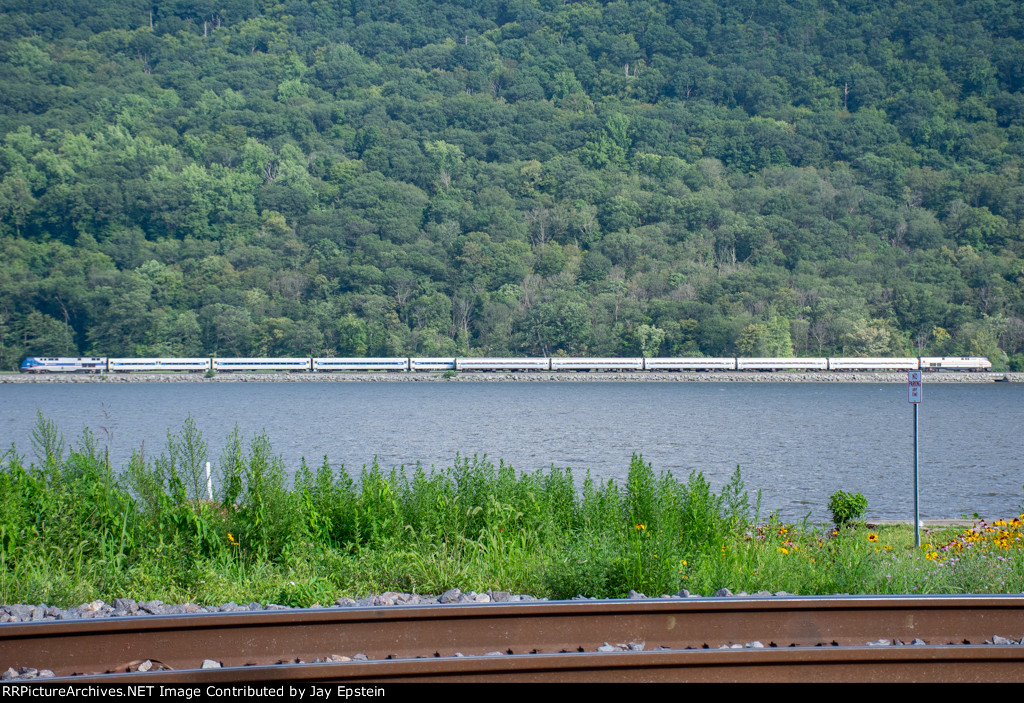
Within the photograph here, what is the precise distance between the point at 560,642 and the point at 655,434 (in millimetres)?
32440

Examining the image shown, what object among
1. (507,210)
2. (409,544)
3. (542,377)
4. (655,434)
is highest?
(507,210)

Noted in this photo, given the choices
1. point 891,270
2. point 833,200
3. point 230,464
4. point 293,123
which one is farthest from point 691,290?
point 230,464

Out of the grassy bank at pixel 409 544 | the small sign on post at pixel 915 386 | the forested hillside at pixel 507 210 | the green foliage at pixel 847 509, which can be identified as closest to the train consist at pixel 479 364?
the forested hillside at pixel 507 210

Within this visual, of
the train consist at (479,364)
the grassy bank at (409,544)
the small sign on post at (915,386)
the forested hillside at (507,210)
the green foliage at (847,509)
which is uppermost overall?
the forested hillside at (507,210)

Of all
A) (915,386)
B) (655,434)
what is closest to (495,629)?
(915,386)

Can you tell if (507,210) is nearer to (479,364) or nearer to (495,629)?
(479,364)

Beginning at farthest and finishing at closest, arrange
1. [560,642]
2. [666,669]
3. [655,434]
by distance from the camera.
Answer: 1. [655,434]
2. [560,642]
3. [666,669]

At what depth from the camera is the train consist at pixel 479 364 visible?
102062mm

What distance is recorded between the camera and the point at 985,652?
6.07 m

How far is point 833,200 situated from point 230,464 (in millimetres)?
139432

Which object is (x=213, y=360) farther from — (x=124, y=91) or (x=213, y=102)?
(x=124, y=91)

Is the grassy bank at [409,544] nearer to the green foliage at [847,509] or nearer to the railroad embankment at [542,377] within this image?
the green foliage at [847,509]

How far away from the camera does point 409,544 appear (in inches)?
388

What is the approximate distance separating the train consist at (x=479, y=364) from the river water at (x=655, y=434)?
2630 cm
